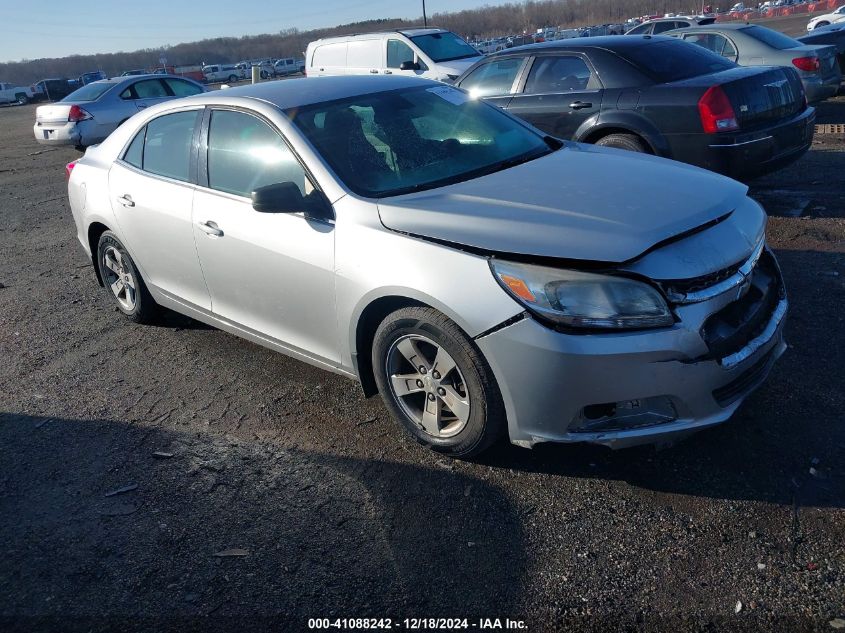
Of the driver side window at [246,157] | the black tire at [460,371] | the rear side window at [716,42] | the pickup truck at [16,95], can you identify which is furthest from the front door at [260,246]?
the pickup truck at [16,95]

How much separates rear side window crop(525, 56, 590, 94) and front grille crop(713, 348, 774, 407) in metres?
4.65

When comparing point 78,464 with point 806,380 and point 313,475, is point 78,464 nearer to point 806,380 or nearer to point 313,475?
point 313,475

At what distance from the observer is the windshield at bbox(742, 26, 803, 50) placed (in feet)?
35.9

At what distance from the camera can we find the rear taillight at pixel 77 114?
15.5m

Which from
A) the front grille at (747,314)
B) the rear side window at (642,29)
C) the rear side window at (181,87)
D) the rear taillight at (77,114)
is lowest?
the front grille at (747,314)

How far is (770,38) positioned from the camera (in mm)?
11039

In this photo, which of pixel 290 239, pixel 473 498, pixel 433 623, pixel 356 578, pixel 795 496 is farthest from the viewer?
pixel 290 239

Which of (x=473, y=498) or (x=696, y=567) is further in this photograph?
(x=473, y=498)

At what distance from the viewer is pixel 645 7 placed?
104 m

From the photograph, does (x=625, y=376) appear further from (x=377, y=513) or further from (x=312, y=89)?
(x=312, y=89)

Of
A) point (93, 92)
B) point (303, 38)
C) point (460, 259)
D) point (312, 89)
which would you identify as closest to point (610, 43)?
point (312, 89)

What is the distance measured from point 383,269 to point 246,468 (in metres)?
1.23

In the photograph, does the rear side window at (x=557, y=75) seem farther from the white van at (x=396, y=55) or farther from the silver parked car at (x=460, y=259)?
the white van at (x=396, y=55)

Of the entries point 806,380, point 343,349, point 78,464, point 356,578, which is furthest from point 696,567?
point 78,464
